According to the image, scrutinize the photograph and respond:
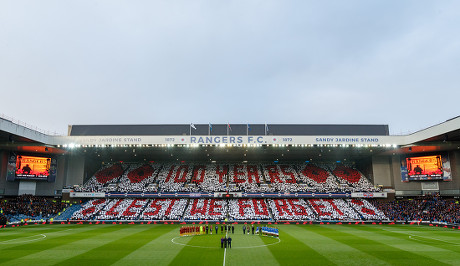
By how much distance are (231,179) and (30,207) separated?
36.4 meters

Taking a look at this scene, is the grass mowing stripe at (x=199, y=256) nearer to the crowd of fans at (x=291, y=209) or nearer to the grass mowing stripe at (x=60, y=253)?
the grass mowing stripe at (x=60, y=253)

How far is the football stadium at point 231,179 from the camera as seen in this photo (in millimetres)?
49250

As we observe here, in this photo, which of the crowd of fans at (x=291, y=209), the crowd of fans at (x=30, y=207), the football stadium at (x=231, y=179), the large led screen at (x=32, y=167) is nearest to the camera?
the football stadium at (x=231, y=179)

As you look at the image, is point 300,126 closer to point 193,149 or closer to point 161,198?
point 193,149

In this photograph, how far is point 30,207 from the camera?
173 feet

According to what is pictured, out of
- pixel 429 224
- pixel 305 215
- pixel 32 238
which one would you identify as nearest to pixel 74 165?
pixel 32 238

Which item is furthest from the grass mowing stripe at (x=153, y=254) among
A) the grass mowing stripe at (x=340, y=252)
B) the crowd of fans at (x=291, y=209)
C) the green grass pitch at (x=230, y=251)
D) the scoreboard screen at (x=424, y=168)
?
the scoreboard screen at (x=424, y=168)

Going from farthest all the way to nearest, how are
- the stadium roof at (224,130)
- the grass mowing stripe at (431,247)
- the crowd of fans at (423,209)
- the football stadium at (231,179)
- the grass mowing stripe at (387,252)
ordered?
1. the stadium roof at (224,130)
2. the football stadium at (231,179)
3. the crowd of fans at (423,209)
4. the grass mowing stripe at (431,247)
5. the grass mowing stripe at (387,252)

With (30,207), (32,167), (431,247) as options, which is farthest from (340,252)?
(32,167)

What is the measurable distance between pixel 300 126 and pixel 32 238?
51.9 metres

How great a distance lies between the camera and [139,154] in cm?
6406

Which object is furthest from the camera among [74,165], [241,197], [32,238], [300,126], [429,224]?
[300,126]

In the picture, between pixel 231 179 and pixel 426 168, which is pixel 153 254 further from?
pixel 426 168

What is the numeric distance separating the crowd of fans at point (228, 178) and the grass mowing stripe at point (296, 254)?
31.7 m
